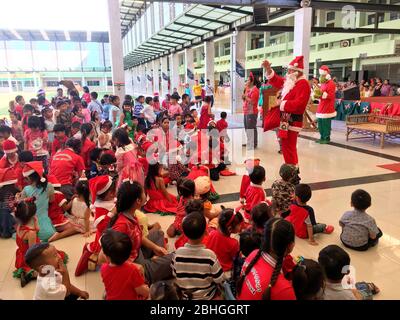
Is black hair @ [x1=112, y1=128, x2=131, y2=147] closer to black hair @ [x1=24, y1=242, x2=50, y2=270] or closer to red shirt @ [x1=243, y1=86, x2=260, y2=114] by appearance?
black hair @ [x1=24, y1=242, x2=50, y2=270]

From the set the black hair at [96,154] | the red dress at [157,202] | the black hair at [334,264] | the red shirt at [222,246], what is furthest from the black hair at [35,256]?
the black hair at [96,154]

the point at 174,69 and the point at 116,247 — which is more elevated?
the point at 174,69

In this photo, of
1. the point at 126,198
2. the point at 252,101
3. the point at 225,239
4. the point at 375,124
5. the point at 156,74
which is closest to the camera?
the point at 126,198

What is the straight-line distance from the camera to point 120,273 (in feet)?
5.97

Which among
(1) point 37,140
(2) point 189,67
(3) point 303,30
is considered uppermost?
(3) point 303,30

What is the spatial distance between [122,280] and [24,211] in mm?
1295

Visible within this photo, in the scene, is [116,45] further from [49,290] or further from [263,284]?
[263,284]

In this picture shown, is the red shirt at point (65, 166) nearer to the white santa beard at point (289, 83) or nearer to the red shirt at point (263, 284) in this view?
→ the red shirt at point (263, 284)

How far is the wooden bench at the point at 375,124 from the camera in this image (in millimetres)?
6656

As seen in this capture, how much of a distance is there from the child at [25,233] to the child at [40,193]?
437 millimetres

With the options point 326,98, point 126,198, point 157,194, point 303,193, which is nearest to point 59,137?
point 157,194

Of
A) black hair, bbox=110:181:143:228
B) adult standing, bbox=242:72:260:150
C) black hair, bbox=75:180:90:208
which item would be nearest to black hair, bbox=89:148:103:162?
black hair, bbox=75:180:90:208

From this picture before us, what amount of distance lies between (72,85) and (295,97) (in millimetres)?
6291
